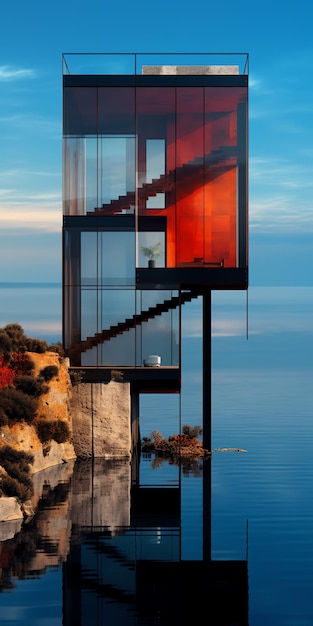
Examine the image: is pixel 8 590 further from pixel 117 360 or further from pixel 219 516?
pixel 117 360

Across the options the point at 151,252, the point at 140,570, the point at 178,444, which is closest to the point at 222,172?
the point at 151,252

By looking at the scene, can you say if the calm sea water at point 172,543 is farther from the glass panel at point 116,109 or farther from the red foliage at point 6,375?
the glass panel at point 116,109

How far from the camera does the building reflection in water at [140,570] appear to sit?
18.2 metres

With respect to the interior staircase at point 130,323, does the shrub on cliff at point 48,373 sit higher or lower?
lower

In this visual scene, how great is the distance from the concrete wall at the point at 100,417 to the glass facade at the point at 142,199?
3.76 feet

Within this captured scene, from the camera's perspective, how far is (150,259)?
35906 millimetres

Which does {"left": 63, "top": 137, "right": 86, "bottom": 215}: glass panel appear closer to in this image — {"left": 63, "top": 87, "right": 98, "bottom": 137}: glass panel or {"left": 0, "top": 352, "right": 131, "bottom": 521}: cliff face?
{"left": 63, "top": 87, "right": 98, "bottom": 137}: glass panel

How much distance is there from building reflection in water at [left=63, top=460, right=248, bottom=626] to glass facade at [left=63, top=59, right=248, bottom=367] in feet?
26.0

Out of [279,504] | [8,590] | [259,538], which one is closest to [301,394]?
[279,504]

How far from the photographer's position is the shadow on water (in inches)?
722

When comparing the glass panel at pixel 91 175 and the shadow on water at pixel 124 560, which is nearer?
the shadow on water at pixel 124 560

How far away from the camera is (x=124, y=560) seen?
21.9m

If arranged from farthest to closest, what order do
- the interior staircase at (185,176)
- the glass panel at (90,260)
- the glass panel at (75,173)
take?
the glass panel at (75,173)
the interior staircase at (185,176)
the glass panel at (90,260)

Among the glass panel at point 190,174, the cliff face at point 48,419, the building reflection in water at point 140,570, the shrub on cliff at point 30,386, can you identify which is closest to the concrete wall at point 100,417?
the cliff face at point 48,419
